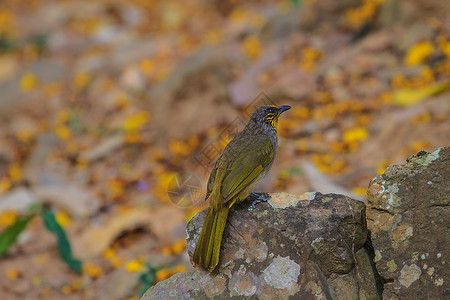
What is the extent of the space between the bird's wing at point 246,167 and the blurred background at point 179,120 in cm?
87

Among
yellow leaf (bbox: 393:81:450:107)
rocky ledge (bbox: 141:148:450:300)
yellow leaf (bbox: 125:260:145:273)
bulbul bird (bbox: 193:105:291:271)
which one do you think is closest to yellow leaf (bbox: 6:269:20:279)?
yellow leaf (bbox: 125:260:145:273)

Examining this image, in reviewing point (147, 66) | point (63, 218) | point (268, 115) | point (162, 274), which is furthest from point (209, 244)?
point (147, 66)

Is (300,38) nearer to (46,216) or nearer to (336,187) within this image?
(336,187)

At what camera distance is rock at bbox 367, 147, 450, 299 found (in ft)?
10.3

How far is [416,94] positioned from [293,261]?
5.40 m

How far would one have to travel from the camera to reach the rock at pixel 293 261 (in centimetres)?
329

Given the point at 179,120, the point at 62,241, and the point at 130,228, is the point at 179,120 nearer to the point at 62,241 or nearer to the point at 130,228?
the point at 130,228

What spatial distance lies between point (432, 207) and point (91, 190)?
6607 millimetres

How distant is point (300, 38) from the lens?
10516 mm

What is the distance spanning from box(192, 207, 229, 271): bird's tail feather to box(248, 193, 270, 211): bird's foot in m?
0.29

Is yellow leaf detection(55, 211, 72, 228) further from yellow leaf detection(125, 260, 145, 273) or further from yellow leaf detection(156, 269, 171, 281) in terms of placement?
yellow leaf detection(156, 269, 171, 281)

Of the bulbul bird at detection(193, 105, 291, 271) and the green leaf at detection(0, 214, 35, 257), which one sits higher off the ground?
the green leaf at detection(0, 214, 35, 257)

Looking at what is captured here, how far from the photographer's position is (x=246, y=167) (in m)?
3.67

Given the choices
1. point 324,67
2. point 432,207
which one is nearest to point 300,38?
point 324,67
